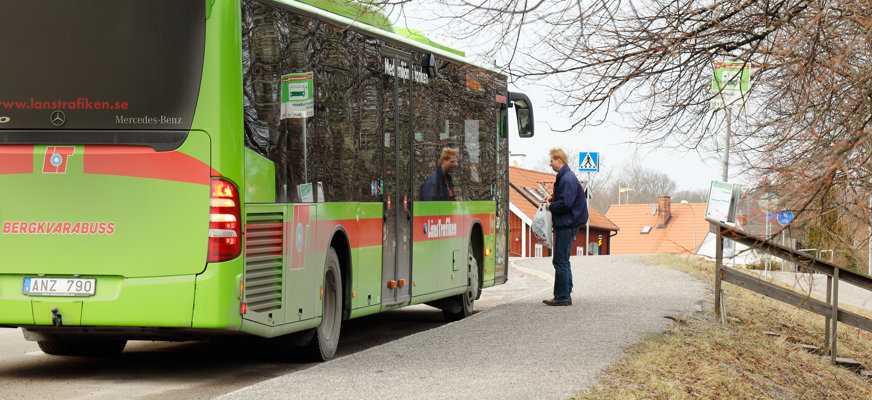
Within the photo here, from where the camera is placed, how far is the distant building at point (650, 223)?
90.1 m

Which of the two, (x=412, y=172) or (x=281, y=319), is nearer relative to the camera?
(x=281, y=319)

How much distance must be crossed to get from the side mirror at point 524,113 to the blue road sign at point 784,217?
706 centimetres

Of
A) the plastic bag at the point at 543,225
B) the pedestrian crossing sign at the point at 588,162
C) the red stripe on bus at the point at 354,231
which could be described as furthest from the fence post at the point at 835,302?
the pedestrian crossing sign at the point at 588,162

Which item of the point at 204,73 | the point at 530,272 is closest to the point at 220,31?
the point at 204,73

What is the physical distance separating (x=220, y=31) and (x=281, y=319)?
2371 mm

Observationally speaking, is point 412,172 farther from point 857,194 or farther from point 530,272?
point 530,272

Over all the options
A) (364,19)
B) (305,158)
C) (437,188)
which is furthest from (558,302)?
(305,158)

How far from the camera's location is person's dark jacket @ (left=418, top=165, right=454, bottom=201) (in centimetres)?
1268

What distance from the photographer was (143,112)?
812 centimetres

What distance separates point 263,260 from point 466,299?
6.50 metres

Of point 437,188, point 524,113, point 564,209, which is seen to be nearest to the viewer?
point 437,188

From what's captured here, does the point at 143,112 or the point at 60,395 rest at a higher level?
the point at 143,112

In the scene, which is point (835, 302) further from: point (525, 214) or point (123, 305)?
point (525, 214)

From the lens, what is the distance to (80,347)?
1025 centimetres
